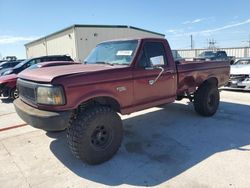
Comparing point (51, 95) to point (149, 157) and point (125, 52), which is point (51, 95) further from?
point (149, 157)

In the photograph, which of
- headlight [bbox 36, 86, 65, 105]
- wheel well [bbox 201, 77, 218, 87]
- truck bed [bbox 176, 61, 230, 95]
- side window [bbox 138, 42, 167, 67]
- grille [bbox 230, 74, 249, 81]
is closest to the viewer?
headlight [bbox 36, 86, 65, 105]

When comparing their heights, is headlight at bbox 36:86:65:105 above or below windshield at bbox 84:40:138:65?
below

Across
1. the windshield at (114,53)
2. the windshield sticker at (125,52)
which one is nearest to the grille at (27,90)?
the windshield at (114,53)

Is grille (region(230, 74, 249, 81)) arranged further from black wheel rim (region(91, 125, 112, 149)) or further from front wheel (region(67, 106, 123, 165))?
black wheel rim (region(91, 125, 112, 149))

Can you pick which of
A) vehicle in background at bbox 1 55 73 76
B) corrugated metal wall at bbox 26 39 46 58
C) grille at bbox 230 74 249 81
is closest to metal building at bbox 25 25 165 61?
corrugated metal wall at bbox 26 39 46 58

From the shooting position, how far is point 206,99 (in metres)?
5.92

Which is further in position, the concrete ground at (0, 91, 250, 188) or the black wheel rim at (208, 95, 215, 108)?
the black wheel rim at (208, 95, 215, 108)

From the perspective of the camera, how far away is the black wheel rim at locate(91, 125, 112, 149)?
372cm

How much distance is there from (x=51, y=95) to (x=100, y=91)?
73 cm

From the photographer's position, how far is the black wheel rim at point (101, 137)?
3721 mm

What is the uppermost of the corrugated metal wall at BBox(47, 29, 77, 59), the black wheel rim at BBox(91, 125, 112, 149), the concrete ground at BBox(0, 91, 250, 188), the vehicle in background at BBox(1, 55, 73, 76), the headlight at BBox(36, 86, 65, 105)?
the corrugated metal wall at BBox(47, 29, 77, 59)

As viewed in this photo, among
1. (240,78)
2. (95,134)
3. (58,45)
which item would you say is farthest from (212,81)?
(58,45)

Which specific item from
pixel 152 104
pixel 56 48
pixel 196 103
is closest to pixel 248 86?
pixel 196 103

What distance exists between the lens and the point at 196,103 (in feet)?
19.9
